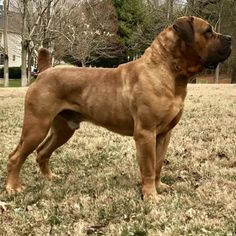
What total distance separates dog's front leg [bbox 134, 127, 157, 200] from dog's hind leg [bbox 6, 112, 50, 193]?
3.76 ft

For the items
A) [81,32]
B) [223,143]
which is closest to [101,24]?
[81,32]

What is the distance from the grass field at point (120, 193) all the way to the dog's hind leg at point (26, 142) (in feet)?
0.50

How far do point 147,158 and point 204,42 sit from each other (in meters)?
1.35

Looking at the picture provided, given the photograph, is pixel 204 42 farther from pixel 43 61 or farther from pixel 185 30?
Answer: pixel 43 61

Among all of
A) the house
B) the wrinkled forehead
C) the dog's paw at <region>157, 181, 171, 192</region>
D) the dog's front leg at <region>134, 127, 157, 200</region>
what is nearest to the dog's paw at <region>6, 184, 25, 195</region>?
the dog's front leg at <region>134, 127, 157, 200</region>

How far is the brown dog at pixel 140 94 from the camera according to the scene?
5.26 metres

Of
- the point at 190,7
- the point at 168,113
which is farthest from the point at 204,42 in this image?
the point at 190,7

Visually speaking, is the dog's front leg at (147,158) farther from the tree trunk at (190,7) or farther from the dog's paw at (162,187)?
the tree trunk at (190,7)

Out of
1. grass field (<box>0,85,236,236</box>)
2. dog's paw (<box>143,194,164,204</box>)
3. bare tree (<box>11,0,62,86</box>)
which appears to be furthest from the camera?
bare tree (<box>11,0,62,86</box>)

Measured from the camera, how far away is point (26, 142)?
5844 millimetres

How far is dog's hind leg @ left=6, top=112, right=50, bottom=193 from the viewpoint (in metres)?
5.77

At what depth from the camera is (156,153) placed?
5652 millimetres

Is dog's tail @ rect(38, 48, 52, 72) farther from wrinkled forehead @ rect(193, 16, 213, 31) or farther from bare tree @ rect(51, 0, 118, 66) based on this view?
bare tree @ rect(51, 0, 118, 66)

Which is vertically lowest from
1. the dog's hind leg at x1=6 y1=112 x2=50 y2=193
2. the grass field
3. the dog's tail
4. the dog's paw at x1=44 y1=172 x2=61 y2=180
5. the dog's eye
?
the dog's paw at x1=44 y1=172 x2=61 y2=180
